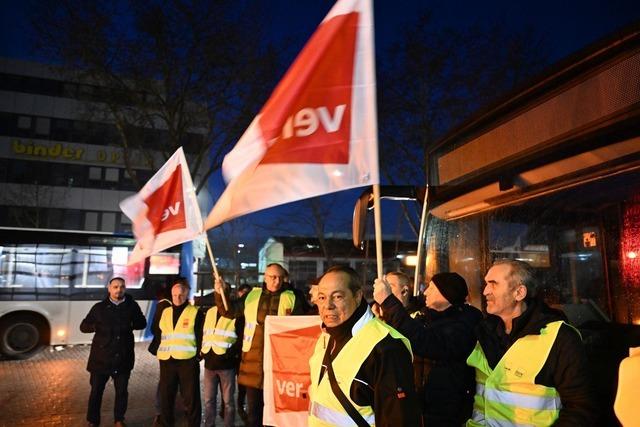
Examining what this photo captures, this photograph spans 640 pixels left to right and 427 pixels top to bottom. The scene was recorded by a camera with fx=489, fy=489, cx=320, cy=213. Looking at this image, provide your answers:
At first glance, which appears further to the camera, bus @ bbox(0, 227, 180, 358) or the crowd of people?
bus @ bbox(0, 227, 180, 358)

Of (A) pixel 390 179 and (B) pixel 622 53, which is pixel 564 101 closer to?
(B) pixel 622 53

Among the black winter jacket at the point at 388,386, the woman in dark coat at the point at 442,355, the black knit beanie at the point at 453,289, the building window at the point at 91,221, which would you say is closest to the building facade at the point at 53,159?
the building window at the point at 91,221

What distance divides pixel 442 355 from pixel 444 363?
0.46 feet

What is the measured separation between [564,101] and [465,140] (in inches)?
43.8

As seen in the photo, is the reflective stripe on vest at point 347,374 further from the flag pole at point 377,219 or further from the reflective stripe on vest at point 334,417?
the flag pole at point 377,219

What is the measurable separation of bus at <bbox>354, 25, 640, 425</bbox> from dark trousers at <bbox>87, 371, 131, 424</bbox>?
429cm

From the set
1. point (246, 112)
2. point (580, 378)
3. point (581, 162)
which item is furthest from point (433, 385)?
point (246, 112)

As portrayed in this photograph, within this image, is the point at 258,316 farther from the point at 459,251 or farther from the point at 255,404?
the point at 459,251

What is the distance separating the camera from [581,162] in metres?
2.72

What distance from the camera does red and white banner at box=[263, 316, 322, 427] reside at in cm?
446

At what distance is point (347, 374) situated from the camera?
2309 millimetres

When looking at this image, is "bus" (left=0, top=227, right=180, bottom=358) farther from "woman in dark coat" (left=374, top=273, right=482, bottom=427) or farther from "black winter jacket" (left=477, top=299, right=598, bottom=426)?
"black winter jacket" (left=477, top=299, right=598, bottom=426)

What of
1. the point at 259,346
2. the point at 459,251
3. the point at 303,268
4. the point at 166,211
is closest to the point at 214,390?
the point at 259,346

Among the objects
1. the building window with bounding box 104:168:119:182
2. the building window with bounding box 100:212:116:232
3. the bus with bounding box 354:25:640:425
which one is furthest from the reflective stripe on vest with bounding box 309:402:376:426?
the building window with bounding box 104:168:119:182
